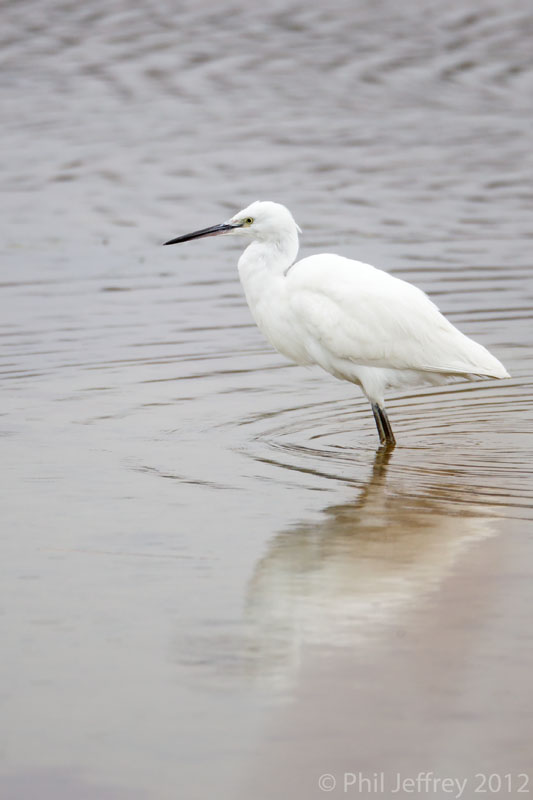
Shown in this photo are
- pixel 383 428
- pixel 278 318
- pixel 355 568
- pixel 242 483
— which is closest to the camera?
pixel 355 568

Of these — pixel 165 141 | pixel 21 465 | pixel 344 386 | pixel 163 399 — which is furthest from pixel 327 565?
pixel 165 141

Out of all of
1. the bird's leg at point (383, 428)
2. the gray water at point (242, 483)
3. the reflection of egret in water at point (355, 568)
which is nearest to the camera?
the gray water at point (242, 483)

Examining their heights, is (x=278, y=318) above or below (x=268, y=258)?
below

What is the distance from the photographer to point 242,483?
638 cm

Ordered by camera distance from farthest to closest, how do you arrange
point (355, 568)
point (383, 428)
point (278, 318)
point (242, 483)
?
point (278, 318) < point (383, 428) < point (242, 483) < point (355, 568)

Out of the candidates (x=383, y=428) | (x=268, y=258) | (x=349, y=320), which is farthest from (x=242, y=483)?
(x=268, y=258)

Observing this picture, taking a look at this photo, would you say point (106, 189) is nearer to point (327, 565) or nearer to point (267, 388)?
point (267, 388)

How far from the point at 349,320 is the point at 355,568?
2350mm

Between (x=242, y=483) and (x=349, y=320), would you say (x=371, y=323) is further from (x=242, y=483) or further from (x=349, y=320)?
(x=242, y=483)

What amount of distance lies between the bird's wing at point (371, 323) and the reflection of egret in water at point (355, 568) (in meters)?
1.06

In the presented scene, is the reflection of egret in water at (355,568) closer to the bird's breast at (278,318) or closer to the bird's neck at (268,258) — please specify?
the bird's breast at (278,318)

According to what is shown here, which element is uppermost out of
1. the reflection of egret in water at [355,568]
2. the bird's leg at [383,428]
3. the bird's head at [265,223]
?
the bird's head at [265,223]

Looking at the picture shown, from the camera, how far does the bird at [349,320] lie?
7.29 metres

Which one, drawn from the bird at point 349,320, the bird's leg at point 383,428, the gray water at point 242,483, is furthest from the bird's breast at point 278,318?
the bird's leg at point 383,428
